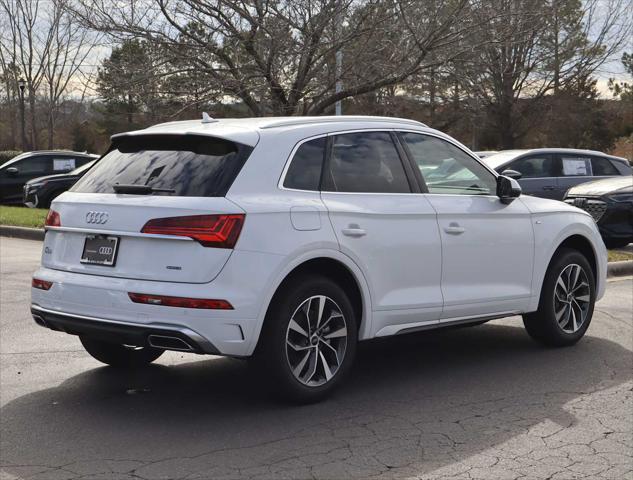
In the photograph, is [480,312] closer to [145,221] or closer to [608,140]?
[145,221]

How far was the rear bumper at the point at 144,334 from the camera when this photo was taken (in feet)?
17.1

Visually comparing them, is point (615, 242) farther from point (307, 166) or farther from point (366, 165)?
point (307, 166)

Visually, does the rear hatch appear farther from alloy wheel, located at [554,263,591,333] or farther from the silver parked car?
the silver parked car

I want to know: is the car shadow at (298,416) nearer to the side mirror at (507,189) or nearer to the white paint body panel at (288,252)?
the white paint body panel at (288,252)

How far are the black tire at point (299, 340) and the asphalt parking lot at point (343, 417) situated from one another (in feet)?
0.45

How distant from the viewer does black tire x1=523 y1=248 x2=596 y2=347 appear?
24.4 feet

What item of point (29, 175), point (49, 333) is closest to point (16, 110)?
point (29, 175)

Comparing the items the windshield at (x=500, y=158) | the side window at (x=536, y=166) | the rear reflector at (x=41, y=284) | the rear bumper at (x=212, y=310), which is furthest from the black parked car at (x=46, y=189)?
the rear bumper at (x=212, y=310)

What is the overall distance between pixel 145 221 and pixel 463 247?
236 cm

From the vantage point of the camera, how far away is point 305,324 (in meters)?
5.67

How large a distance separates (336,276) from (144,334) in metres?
1.32

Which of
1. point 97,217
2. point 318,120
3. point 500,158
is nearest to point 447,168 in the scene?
point 318,120

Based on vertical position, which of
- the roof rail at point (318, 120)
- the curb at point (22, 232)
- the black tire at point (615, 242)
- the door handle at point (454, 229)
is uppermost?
the roof rail at point (318, 120)

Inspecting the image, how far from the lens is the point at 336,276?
5.98 m
